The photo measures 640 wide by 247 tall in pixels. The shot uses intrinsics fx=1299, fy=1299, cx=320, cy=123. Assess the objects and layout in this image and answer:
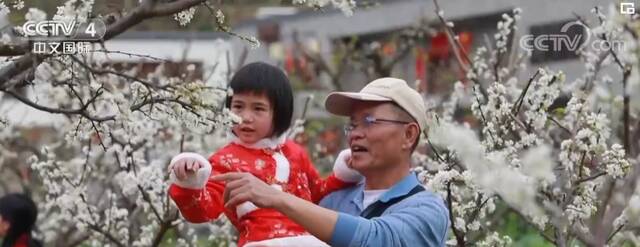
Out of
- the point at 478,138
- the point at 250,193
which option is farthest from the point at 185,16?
the point at 478,138

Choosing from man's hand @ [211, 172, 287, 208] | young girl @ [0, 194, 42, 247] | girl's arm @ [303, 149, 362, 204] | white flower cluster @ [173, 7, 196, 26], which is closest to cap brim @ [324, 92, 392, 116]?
girl's arm @ [303, 149, 362, 204]

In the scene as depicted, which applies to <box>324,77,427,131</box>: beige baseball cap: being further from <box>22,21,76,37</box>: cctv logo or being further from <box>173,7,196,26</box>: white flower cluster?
<box>22,21,76,37</box>: cctv logo

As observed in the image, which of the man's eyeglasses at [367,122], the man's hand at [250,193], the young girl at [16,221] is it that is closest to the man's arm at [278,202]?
the man's hand at [250,193]

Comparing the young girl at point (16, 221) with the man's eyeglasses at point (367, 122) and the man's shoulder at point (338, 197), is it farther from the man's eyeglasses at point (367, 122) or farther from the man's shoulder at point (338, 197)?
the man's eyeglasses at point (367, 122)

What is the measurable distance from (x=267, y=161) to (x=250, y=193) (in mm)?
777

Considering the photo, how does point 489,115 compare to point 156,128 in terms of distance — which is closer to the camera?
point 489,115

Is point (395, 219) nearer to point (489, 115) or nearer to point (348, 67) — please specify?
point (489, 115)

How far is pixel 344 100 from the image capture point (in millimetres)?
3596

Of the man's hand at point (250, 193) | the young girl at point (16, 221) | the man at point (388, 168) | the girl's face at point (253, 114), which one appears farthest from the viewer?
the young girl at point (16, 221)

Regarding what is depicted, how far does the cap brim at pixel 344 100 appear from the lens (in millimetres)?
→ 3537

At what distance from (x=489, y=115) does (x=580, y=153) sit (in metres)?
0.51

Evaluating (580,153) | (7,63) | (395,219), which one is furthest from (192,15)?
(580,153)

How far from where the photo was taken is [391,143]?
11.5 feet

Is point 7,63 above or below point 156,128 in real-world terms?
above
